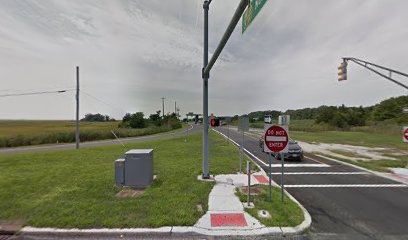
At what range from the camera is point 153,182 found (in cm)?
729

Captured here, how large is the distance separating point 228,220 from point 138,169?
3.61m

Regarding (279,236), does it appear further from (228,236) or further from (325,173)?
(325,173)

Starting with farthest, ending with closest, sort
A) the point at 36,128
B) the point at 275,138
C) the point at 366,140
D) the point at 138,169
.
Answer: the point at 36,128
the point at 366,140
the point at 138,169
the point at 275,138

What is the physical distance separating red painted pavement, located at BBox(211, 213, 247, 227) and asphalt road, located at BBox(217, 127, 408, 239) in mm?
1391

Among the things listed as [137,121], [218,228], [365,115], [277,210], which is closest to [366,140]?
[277,210]

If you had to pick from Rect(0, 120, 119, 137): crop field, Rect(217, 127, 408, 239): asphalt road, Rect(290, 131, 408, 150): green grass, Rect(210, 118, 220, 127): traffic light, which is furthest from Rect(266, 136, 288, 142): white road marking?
Rect(0, 120, 119, 137): crop field

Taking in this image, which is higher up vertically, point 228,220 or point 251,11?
point 251,11

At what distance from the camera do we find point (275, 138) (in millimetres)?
5395

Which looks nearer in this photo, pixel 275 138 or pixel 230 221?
pixel 230 221

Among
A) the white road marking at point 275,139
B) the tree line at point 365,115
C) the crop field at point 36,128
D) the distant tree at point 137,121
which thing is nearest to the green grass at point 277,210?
the white road marking at point 275,139

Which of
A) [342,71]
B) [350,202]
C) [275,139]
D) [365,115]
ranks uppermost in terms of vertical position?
[342,71]

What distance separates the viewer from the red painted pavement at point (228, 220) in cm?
447

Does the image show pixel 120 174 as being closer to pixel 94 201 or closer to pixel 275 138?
pixel 94 201

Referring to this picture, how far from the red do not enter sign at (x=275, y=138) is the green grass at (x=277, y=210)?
1.52 metres
